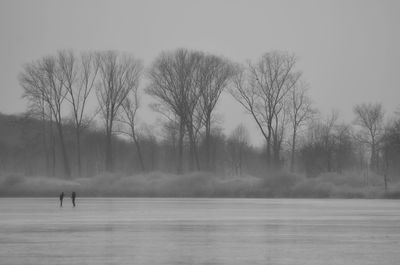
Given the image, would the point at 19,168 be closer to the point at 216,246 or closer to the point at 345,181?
the point at 345,181

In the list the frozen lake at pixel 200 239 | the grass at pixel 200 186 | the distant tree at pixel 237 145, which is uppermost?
the distant tree at pixel 237 145

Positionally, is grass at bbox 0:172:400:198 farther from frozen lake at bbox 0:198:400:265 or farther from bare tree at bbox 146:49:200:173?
frozen lake at bbox 0:198:400:265

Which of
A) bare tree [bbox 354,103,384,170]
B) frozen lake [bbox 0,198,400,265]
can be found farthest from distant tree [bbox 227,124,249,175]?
frozen lake [bbox 0,198,400,265]

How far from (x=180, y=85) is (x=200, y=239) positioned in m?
59.9

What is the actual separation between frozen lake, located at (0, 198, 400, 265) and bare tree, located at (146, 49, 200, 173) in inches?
1839

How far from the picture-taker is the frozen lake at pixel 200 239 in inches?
805

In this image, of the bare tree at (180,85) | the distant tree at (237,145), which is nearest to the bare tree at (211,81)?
the bare tree at (180,85)

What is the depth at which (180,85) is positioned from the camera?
84812mm

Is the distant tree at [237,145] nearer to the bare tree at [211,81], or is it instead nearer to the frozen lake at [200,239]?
the bare tree at [211,81]

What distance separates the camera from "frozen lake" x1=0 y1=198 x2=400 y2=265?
20453 millimetres

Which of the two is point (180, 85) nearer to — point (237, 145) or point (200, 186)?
point (200, 186)

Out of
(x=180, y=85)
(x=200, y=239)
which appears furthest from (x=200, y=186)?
(x=200, y=239)

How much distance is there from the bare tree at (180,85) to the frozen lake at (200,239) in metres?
46.7

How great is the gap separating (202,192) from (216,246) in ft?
174
